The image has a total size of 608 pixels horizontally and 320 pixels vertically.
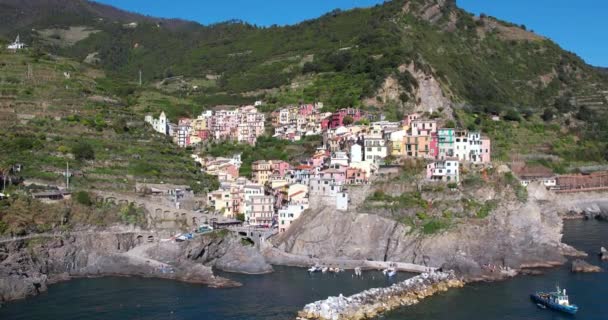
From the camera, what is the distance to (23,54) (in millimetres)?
86062

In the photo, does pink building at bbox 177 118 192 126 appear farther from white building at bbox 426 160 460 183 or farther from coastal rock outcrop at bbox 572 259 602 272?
coastal rock outcrop at bbox 572 259 602 272

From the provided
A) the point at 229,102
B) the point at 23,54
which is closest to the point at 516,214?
the point at 229,102

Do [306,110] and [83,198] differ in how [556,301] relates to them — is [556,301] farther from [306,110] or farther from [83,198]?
[306,110]

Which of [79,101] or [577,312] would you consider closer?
[577,312]

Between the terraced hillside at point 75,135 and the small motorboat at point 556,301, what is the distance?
102 feet

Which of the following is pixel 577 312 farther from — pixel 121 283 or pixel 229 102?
pixel 229 102

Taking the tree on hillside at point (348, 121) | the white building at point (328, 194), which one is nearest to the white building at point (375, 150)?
the white building at point (328, 194)

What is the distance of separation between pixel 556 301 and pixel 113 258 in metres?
27.5

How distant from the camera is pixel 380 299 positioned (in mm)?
40375

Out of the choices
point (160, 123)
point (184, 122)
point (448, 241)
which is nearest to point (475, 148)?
point (448, 241)

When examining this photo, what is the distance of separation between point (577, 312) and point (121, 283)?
2651 centimetres

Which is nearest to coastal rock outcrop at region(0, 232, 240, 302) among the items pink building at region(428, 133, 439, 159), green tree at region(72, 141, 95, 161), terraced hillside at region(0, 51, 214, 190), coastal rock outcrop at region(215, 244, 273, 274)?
coastal rock outcrop at region(215, 244, 273, 274)

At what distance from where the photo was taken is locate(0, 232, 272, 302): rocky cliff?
148 feet

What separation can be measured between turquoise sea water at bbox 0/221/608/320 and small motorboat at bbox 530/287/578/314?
0.49 metres
